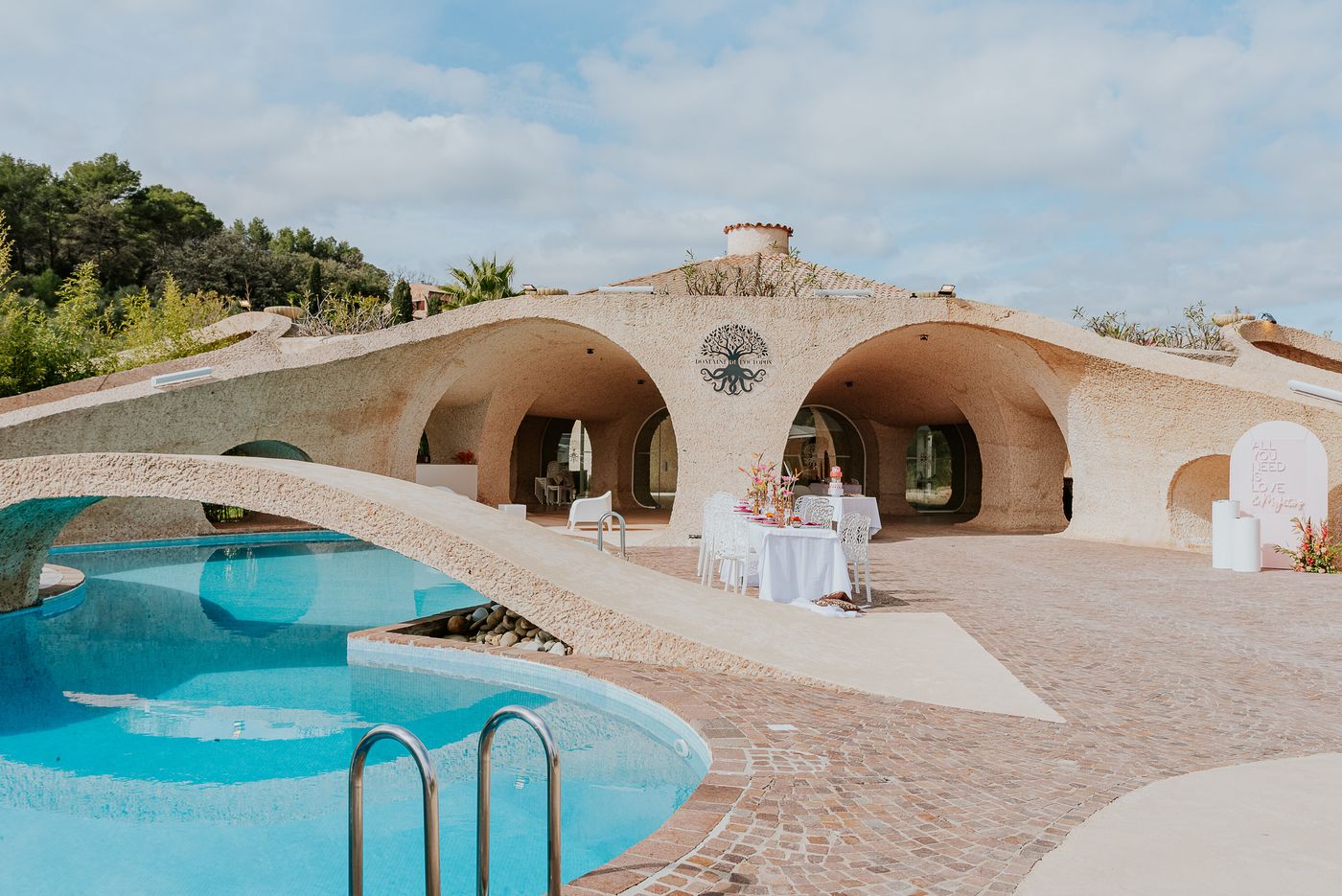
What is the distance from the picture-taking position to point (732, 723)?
4523 mm

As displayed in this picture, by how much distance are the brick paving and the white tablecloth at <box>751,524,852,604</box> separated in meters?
0.61

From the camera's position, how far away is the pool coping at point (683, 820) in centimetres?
284

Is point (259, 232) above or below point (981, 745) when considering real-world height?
above

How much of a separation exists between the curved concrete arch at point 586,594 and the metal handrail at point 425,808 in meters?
3.30

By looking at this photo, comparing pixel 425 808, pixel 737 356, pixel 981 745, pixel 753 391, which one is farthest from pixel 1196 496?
pixel 425 808

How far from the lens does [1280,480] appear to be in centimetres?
1124

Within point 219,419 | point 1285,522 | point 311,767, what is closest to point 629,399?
point 219,419

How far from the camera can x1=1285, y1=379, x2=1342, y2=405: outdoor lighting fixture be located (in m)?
11.6

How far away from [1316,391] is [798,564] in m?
8.30

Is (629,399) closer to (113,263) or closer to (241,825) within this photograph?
(241,825)

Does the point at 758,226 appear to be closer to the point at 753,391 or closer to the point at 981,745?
the point at 753,391

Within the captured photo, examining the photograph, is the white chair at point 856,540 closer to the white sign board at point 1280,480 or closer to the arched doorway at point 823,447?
the white sign board at point 1280,480

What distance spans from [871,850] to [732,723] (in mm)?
1497

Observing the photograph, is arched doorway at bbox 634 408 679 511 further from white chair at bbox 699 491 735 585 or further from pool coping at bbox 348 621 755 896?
pool coping at bbox 348 621 755 896
